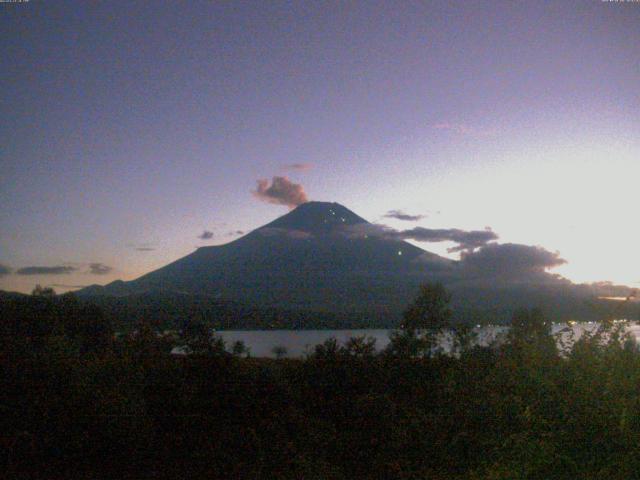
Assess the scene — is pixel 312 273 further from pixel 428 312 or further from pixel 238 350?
pixel 238 350

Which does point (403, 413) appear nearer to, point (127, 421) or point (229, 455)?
point (229, 455)

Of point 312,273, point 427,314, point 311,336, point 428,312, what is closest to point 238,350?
point 427,314

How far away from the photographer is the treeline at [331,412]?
5.24 meters

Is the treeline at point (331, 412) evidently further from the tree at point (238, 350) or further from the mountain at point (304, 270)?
the mountain at point (304, 270)

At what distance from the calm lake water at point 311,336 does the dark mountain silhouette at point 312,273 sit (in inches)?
329

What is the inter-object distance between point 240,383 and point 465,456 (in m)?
4.88

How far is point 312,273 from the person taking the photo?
104m

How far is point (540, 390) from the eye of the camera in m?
5.61

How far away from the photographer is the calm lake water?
661 centimetres

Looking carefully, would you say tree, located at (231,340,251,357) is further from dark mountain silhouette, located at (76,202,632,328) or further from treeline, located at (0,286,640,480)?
dark mountain silhouette, located at (76,202,632,328)

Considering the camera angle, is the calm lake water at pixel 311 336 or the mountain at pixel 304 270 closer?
the calm lake water at pixel 311 336

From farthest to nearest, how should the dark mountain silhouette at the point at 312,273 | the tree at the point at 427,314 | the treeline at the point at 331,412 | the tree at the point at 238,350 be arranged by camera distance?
the dark mountain silhouette at the point at 312,273, the tree at the point at 427,314, the tree at the point at 238,350, the treeline at the point at 331,412

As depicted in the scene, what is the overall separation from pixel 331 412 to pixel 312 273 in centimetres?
9542

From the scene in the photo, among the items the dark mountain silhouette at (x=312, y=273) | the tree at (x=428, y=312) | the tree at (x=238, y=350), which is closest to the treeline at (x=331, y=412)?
the tree at (x=238, y=350)
